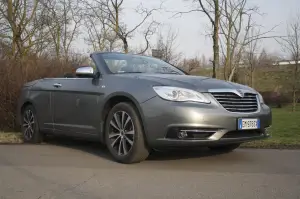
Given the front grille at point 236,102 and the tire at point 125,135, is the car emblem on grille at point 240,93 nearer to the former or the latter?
the front grille at point 236,102

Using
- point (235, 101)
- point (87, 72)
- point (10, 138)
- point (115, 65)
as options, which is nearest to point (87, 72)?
point (87, 72)

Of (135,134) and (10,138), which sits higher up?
(135,134)

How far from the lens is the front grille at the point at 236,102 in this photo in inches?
204

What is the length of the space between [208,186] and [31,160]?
2.77 metres

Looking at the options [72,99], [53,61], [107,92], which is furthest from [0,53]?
[107,92]

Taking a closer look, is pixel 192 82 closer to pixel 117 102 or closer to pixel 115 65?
pixel 117 102

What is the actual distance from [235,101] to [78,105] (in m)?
2.42

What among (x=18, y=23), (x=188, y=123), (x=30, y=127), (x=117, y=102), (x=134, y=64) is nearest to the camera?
(x=188, y=123)

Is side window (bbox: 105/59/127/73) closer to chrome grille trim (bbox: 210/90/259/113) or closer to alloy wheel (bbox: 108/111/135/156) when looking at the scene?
alloy wheel (bbox: 108/111/135/156)

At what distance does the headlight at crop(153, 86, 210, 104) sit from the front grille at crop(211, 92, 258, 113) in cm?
21

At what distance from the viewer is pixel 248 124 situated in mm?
5281

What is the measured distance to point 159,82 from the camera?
5.29 meters

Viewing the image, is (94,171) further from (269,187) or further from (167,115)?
(269,187)

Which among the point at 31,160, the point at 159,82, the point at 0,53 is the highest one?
the point at 0,53
